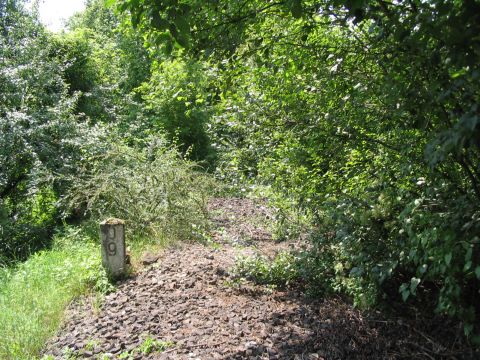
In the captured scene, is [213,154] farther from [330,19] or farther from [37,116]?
[330,19]

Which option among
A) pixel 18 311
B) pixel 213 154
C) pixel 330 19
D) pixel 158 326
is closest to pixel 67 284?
pixel 18 311

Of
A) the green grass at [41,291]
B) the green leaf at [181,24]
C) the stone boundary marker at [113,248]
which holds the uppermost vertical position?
the green leaf at [181,24]

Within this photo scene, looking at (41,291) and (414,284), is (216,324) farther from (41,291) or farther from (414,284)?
(41,291)

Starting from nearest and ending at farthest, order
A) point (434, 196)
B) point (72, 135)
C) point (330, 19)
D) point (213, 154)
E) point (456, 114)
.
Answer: point (456, 114), point (434, 196), point (330, 19), point (72, 135), point (213, 154)

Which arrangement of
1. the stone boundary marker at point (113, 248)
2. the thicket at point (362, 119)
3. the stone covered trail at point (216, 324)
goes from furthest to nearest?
the stone boundary marker at point (113, 248) < the stone covered trail at point (216, 324) < the thicket at point (362, 119)

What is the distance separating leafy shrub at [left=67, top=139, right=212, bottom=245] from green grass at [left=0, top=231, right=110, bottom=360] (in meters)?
0.67

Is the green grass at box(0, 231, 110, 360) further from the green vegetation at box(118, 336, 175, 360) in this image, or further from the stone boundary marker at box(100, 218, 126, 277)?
the green vegetation at box(118, 336, 175, 360)

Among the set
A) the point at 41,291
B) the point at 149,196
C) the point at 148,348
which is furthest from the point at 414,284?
the point at 149,196

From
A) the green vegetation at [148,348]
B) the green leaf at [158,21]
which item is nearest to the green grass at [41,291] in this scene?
the green vegetation at [148,348]

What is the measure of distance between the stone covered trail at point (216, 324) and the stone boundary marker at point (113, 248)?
0.24 metres

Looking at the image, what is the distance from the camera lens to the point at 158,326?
407 cm

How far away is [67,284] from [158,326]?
1.65 meters

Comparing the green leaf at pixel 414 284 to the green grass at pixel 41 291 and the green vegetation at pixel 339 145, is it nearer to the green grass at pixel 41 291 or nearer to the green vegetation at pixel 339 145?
the green vegetation at pixel 339 145

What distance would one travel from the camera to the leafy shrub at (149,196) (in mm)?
6730
